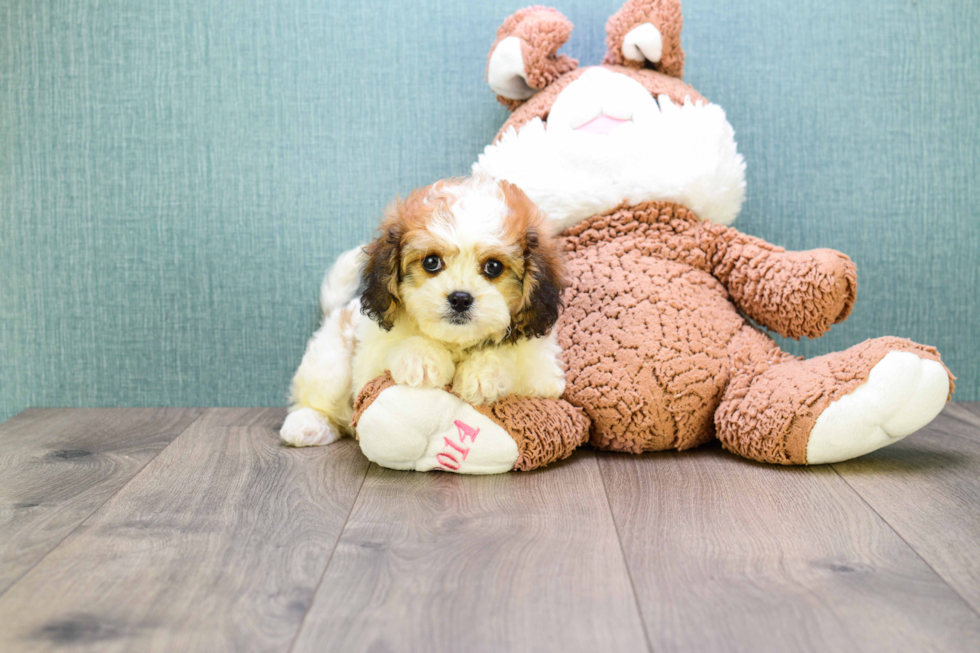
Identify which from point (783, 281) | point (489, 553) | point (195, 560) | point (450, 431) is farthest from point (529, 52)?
point (195, 560)

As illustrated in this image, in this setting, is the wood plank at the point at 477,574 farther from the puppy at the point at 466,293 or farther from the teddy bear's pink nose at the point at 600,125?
the teddy bear's pink nose at the point at 600,125

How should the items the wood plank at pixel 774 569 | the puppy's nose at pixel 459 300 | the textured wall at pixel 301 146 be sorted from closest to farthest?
the wood plank at pixel 774 569 < the puppy's nose at pixel 459 300 < the textured wall at pixel 301 146

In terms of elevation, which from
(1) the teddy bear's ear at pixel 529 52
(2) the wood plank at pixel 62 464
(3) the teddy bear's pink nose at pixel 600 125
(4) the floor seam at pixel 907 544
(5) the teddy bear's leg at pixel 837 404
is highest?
(1) the teddy bear's ear at pixel 529 52

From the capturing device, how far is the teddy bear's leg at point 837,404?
137 centimetres

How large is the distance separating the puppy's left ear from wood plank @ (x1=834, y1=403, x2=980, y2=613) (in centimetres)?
62

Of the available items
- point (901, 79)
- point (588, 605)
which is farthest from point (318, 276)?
point (901, 79)

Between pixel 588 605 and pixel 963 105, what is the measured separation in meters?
1.70

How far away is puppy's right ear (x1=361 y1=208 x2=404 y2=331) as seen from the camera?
138 cm

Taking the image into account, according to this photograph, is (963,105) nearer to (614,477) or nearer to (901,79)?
(901,79)

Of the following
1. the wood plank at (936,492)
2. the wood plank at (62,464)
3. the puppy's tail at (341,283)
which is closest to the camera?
the wood plank at (936,492)

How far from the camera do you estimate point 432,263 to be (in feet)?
4.44

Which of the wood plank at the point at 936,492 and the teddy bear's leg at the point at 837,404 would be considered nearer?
the wood plank at the point at 936,492

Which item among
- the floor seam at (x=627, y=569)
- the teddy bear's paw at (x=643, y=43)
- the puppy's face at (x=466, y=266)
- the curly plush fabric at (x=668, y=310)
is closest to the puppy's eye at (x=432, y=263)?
the puppy's face at (x=466, y=266)

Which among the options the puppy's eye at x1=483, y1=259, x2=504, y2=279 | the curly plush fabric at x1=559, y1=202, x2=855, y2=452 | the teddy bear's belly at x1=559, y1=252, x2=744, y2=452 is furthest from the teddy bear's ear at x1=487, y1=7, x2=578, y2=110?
the puppy's eye at x1=483, y1=259, x2=504, y2=279
